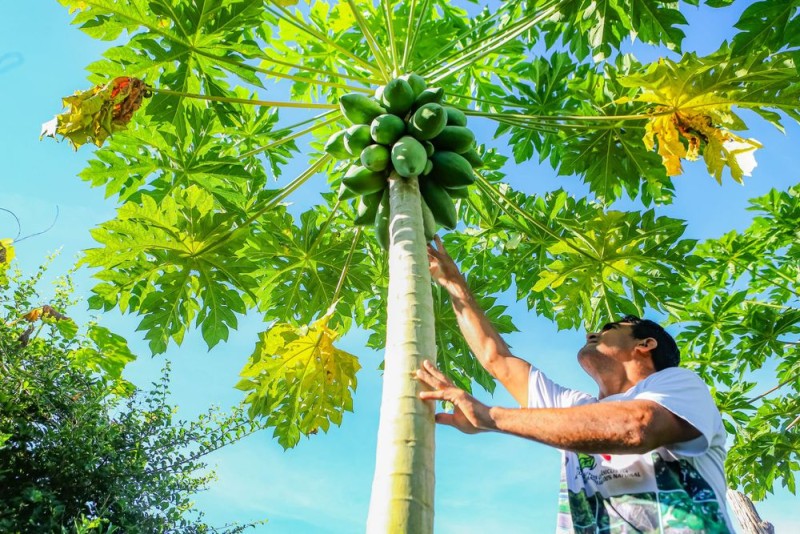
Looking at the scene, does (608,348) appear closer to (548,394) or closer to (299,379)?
(548,394)

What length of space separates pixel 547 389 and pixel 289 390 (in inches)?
64.0

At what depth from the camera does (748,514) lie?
7.41 meters

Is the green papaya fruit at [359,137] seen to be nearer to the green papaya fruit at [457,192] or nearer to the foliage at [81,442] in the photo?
the green papaya fruit at [457,192]

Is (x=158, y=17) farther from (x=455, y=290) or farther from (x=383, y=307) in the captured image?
(x=383, y=307)

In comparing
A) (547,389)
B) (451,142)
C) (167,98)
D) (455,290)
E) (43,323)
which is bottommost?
(547,389)

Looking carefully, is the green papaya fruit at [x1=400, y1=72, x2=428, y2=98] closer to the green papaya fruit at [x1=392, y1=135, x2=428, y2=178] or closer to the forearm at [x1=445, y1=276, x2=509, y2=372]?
the green papaya fruit at [x1=392, y1=135, x2=428, y2=178]

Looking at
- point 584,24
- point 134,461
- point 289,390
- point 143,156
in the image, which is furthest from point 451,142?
point 134,461

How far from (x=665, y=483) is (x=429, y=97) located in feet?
6.46

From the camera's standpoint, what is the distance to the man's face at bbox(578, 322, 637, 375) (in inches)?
113

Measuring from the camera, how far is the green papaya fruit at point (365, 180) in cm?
283

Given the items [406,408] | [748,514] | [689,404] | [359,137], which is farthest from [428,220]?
[748,514]

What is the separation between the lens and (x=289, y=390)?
3691mm

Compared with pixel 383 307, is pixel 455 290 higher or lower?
lower

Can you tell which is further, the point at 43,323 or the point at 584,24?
the point at 43,323
